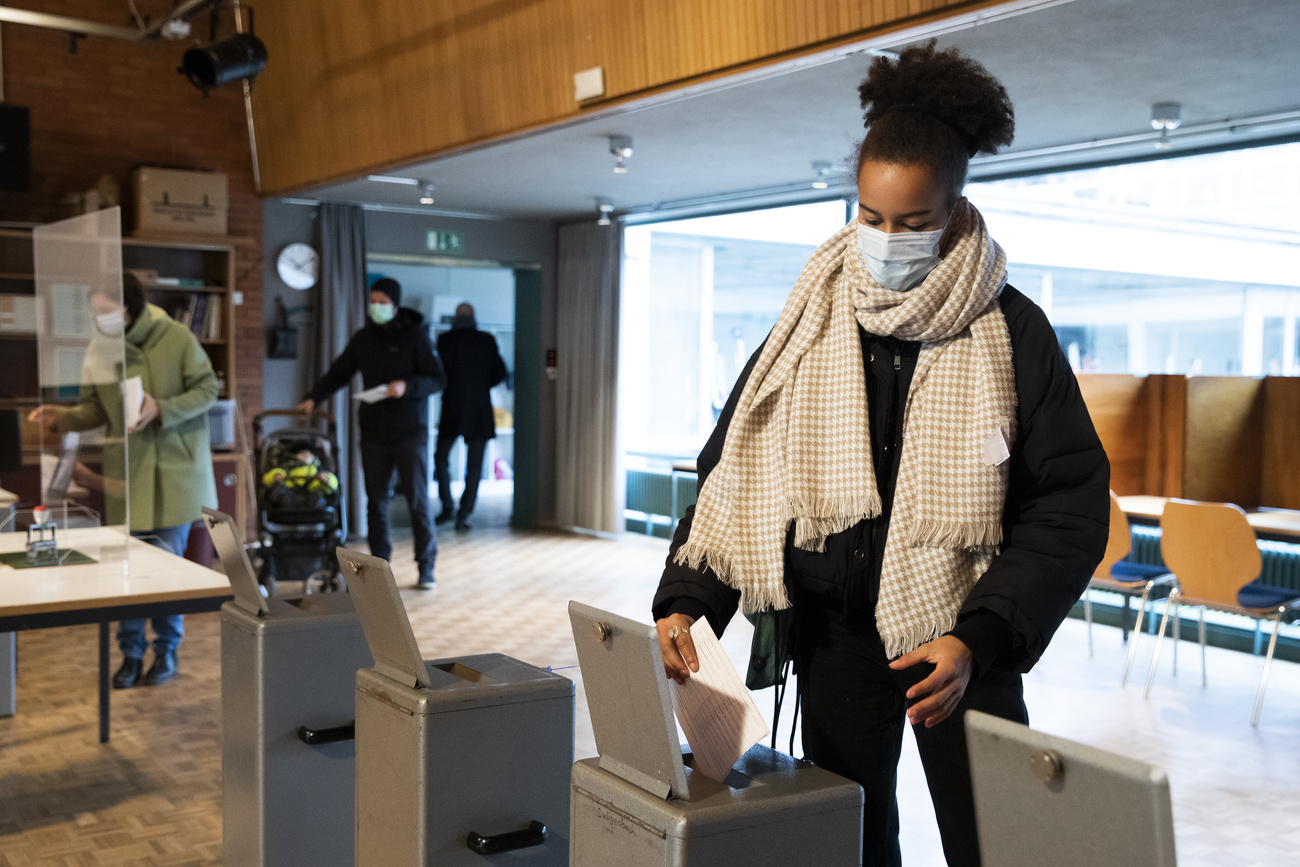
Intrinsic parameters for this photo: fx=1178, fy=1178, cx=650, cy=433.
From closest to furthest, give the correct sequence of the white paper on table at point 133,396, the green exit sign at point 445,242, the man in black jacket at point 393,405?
the white paper on table at point 133,396, the man in black jacket at point 393,405, the green exit sign at point 445,242

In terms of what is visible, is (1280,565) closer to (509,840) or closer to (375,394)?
(375,394)

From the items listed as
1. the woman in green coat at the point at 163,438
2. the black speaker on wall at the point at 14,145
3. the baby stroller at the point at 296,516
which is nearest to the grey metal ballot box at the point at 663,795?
the woman in green coat at the point at 163,438

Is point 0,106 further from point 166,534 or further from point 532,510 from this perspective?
point 532,510

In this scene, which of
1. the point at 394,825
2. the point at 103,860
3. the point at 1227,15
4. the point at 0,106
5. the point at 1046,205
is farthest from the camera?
the point at 0,106

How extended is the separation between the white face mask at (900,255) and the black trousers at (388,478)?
5276mm

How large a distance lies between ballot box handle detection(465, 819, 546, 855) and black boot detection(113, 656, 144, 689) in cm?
328

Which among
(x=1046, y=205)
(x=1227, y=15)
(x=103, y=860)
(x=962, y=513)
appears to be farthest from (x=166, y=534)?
(x=1046, y=205)

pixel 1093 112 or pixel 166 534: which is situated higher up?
pixel 1093 112

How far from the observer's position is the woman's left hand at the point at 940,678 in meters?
1.35

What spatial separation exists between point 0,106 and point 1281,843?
7376mm

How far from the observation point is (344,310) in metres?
8.62

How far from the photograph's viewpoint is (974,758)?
1.14m

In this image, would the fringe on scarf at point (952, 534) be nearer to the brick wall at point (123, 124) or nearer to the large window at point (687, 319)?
the large window at point (687, 319)

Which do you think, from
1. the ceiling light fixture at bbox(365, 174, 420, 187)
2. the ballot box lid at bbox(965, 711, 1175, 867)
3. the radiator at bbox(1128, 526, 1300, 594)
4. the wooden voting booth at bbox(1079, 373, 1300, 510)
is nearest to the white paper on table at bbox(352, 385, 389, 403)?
the ceiling light fixture at bbox(365, 174, 420, 187)
